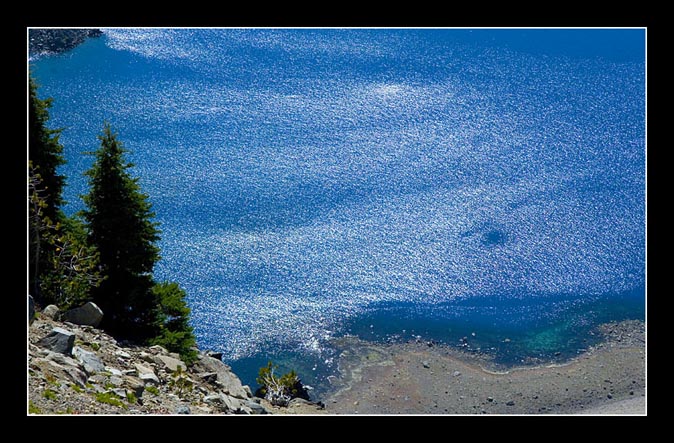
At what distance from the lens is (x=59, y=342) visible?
2267 centimetres

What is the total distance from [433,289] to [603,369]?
9.12m

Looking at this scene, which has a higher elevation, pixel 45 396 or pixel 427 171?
pixel 427 171

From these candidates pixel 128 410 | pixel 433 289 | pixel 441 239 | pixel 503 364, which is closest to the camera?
pixel 128 410

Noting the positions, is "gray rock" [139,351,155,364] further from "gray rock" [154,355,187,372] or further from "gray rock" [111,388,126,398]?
"gray rock" [111,388,126,398]

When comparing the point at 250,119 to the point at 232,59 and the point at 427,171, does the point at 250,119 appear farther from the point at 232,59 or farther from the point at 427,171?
the point at 427,171

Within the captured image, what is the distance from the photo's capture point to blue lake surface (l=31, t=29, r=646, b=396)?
40.9 m

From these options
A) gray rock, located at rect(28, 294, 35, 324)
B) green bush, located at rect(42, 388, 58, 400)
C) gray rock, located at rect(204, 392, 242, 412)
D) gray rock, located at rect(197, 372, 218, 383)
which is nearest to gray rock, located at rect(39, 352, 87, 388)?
green bush, located at rect(42, 388, 58, 400)

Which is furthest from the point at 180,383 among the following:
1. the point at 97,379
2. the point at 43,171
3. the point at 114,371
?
the point at 43,171

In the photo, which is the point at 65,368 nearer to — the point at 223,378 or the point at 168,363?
the point at 168,363

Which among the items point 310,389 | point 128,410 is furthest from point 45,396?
point 310,389

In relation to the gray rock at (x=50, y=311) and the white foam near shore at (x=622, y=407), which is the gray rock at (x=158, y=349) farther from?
the white foam near shore at (x=622, y=407)

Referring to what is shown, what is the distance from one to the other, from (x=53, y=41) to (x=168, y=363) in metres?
41.1

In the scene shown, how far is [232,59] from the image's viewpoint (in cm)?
6078

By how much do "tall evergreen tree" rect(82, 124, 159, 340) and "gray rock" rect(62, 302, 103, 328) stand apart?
1.68 metres
